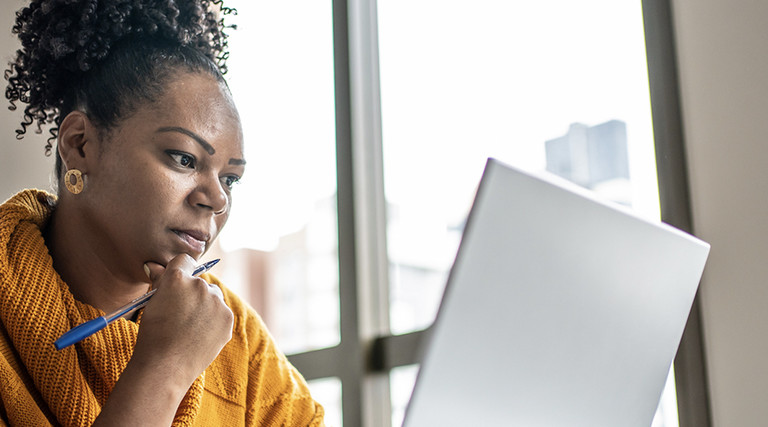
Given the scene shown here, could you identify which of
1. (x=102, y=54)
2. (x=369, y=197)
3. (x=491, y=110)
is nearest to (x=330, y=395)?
(x=369, y=197)

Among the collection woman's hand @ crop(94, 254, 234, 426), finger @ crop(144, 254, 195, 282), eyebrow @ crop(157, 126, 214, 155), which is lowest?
woman's hand @ crop(94, 254, 234, 426)

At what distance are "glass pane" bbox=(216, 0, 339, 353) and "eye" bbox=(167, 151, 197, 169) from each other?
31.6 inches

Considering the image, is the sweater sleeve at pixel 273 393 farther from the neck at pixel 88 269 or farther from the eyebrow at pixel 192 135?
the eyebrow at pixel 192 135

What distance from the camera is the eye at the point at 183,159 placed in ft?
3.85

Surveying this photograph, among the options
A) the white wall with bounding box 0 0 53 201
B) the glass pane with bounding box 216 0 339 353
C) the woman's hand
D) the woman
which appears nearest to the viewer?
the woman's hand

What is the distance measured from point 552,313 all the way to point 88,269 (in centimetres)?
79

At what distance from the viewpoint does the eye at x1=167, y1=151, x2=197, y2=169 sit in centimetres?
117

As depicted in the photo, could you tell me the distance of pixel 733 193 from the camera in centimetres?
113

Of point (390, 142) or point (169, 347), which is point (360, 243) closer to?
point (390, 142)

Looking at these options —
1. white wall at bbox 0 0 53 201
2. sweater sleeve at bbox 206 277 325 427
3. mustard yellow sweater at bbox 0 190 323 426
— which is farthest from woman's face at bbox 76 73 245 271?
white wall at bbox 0 0 53 201

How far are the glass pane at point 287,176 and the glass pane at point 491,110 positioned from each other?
7.8 inches

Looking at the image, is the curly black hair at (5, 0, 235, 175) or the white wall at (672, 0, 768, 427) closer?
the white wall at (672, 0, 768, 427)

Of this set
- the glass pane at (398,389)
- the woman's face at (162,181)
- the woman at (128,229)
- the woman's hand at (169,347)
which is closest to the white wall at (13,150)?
the woman at (128,229)

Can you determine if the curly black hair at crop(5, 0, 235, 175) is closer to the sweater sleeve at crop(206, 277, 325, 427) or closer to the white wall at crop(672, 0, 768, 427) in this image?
the sweater sleeve at crop(206, 277, 325, 427)
